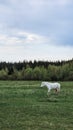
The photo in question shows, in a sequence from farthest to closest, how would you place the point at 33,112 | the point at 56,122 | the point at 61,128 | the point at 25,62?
the point at 25,62
the point at 33,112
the point at 56,122
the point at 61,128

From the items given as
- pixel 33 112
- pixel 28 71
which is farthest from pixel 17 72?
pixel 33 112

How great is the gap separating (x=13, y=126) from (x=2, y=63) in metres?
123

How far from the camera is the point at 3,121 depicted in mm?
15039

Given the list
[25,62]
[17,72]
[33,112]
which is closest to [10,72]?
[17,72]

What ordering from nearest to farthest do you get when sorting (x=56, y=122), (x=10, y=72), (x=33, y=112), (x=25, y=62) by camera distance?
(x=56, y=122)
(x=33, y=112)
(x=10, y=72)
(x=25, y=62)

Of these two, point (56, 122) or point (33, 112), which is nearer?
point (56, 122)

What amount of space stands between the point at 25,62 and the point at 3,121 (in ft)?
386

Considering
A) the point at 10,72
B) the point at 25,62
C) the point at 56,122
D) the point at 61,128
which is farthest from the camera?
the point at 25,62

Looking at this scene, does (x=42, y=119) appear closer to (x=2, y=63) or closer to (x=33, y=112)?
(x=33, y=112)

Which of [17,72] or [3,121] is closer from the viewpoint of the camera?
[3,121]

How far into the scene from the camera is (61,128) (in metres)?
13.3

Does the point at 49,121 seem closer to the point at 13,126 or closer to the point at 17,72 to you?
the point at 13,126

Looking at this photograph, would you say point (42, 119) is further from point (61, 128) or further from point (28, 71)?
point (28, 71)

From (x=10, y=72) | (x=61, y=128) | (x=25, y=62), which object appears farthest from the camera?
(x=25, y=62)
